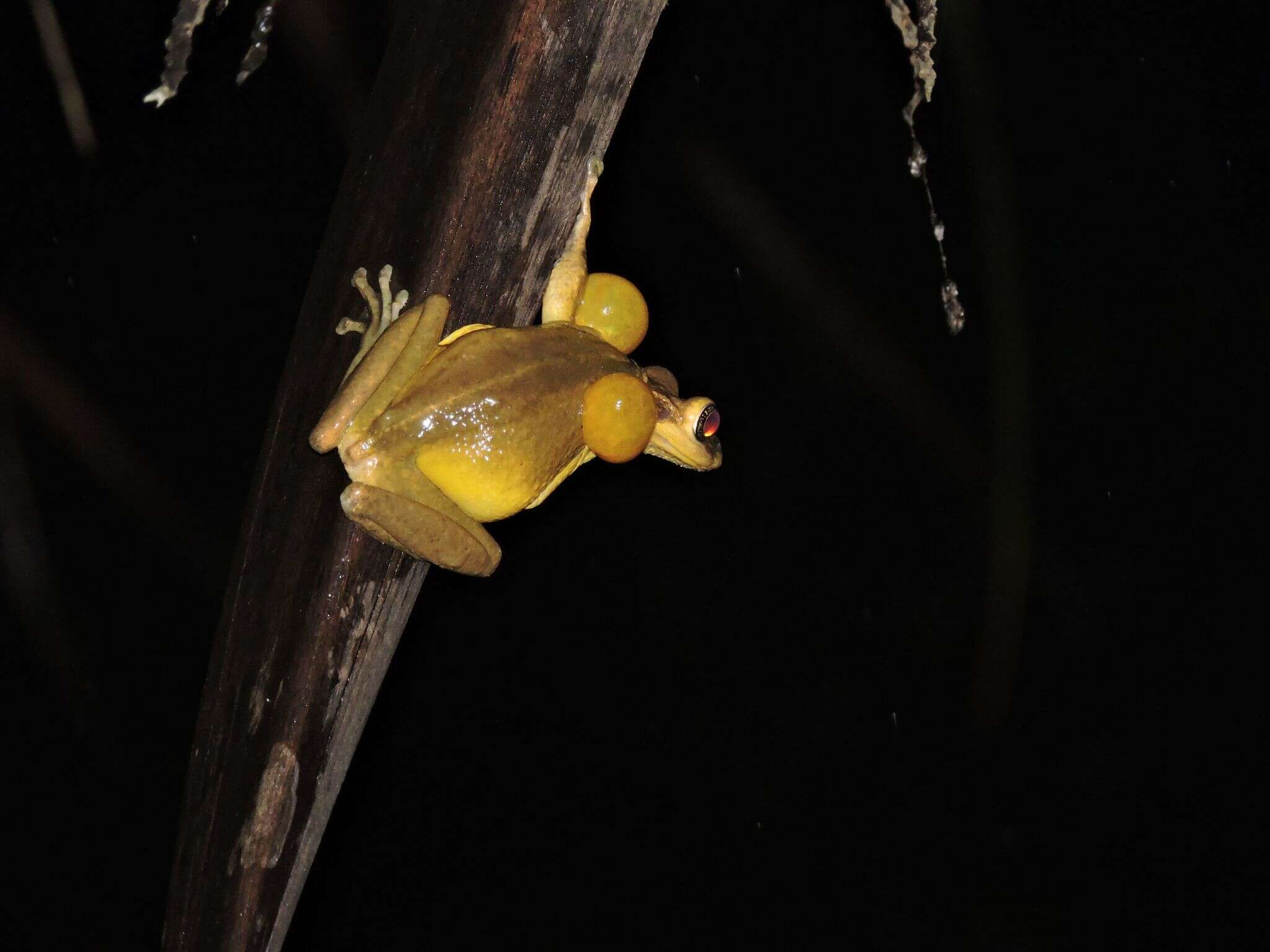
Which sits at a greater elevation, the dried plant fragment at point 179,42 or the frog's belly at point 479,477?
the dried plant fragment at point 179,42

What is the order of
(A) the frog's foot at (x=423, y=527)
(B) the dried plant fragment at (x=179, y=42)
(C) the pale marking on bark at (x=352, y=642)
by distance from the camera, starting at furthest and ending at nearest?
1. (C) the pale marking on bark at (x=352, y=642)
2. (A) the frog's foot at (x=423, y=527)
3. (B) the dried plant fragment at (x=179, y=42)

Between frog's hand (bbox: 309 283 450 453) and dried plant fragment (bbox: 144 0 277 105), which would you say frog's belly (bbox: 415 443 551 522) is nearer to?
frog's hand (bbox: 309 283 450 453)

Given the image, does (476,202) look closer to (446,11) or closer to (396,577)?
(446,11)

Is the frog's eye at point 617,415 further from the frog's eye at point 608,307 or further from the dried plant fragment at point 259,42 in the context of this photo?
the dried plant fragment at point 259,42

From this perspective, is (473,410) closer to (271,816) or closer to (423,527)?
(423,527)

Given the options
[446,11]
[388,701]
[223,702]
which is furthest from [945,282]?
[388,701]

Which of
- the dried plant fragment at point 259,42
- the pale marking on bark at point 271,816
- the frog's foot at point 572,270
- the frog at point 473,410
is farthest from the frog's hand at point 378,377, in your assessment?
the pale marking on bark at point 271,816

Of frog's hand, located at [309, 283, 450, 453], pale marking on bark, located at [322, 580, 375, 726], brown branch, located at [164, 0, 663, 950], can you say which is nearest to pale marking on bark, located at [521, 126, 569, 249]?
brown branch, located at [164, 0, 663, 950]
